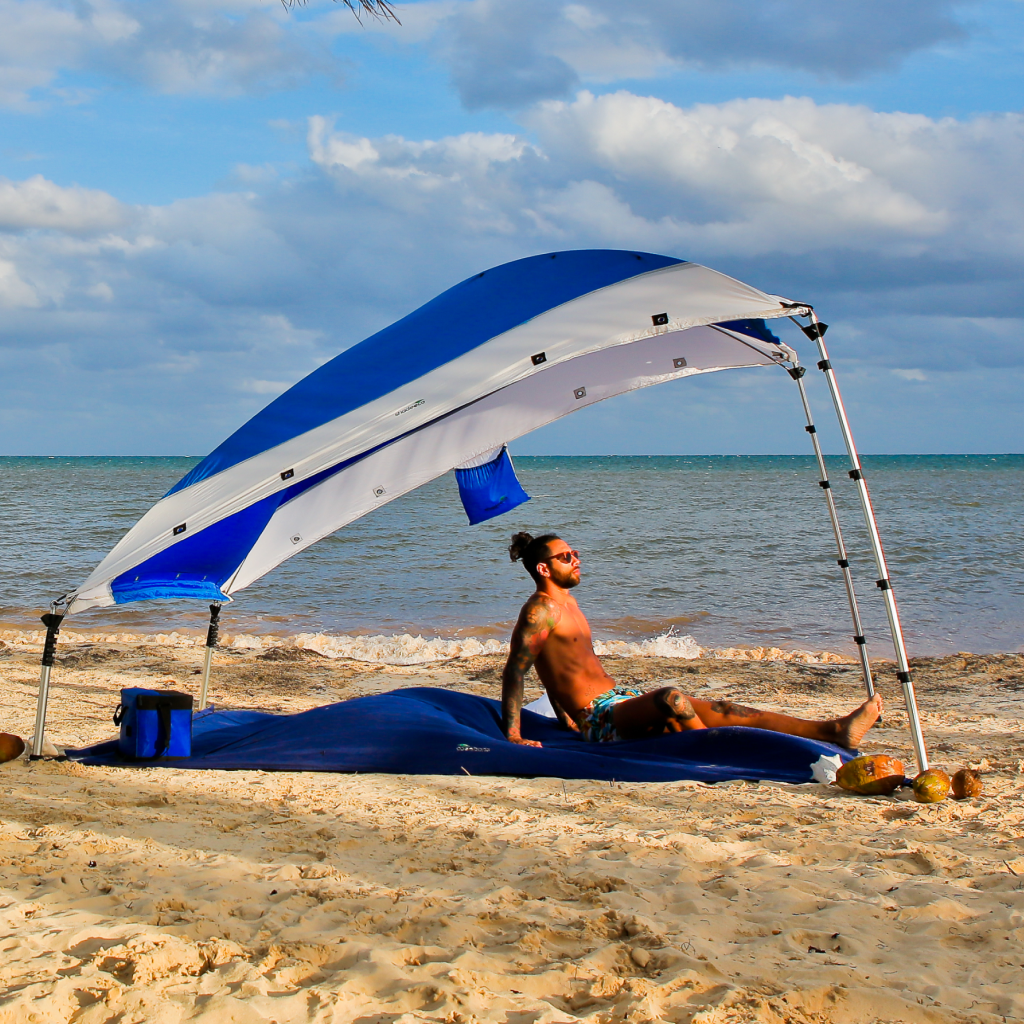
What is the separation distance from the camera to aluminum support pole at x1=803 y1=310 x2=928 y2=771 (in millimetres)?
4398

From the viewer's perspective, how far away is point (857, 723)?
482cm

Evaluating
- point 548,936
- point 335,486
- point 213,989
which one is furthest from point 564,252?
point 213,989

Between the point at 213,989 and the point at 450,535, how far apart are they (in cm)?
1969

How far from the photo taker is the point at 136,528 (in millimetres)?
5219

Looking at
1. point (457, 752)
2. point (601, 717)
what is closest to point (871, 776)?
point (601, 717)

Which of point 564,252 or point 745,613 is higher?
point 564,252

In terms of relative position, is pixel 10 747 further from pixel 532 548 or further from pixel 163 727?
pixel 532 548

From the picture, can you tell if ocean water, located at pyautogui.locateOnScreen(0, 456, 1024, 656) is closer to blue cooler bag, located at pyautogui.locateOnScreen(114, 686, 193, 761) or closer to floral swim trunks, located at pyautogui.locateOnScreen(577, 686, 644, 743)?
floral swim trunks, located at pyautogui.locateOnScreen(577, 686, 644, 743)

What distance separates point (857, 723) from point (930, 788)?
0.72 meters

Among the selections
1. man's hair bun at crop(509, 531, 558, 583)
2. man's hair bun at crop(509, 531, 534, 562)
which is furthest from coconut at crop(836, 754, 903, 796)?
man's hair bun at crop(509, 531, 534, 562)

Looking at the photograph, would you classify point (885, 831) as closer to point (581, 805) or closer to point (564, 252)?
point (581, 805)

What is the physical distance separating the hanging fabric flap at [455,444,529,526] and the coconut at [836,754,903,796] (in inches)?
135

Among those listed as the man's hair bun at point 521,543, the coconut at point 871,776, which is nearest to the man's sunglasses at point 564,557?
the man's hair bun at point 521,543

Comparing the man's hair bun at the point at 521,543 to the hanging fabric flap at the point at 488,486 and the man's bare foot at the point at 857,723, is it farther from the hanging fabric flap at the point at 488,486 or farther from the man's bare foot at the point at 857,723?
the man's bare foot at the point at 857,723
